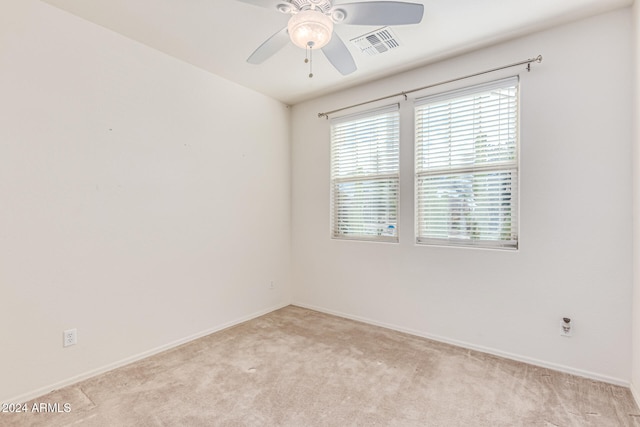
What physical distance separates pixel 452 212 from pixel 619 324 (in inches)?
53.9

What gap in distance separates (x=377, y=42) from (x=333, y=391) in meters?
2.69

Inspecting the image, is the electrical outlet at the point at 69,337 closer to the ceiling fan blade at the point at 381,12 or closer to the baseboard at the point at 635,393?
the ceiling fan blade at the point at 381,12

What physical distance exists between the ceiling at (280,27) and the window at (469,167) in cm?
43

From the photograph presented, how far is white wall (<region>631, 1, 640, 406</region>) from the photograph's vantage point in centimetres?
200

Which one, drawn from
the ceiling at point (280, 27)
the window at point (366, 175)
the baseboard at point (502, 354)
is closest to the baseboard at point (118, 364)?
the baseboard at point (502, 354)

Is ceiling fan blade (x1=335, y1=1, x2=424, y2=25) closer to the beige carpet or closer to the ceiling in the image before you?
the ceiling

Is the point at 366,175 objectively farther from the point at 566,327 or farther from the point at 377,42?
the point at 566,327

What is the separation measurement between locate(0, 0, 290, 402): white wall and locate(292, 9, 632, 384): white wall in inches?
72.6

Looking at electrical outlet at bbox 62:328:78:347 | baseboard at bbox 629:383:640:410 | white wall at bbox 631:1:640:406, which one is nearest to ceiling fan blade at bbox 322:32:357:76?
white wall at bbox 631:1:640:406

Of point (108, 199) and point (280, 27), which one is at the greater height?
point (280, 27)

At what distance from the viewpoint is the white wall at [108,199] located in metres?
2.01

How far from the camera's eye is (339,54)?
2.08 m

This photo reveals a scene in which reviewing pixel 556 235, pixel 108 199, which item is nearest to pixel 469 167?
pixel 556 235

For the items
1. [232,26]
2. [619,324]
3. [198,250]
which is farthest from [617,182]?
[198,250]
